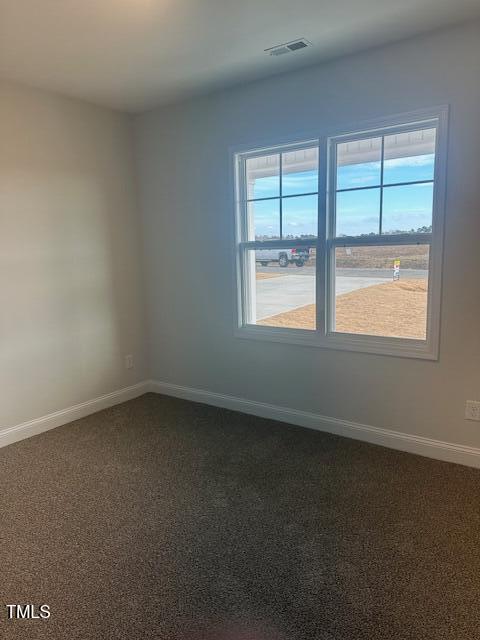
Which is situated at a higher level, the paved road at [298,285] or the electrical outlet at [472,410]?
the paved road at [298,285]

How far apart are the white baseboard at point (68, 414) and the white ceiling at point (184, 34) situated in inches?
99.5

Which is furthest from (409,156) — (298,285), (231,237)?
(231,237)

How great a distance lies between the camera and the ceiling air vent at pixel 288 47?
2529 millimetres

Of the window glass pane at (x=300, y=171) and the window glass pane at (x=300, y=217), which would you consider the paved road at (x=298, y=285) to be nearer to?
the window glass pane at (x=300, y=217)

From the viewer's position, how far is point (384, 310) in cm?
292

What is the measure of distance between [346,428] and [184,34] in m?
2.75

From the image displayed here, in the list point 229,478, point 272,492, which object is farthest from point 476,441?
point 229,478

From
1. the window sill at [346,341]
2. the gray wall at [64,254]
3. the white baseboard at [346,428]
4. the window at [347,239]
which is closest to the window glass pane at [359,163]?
the window at [347,239]

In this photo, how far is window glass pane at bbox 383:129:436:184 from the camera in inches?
104

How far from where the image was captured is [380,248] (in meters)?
2.88

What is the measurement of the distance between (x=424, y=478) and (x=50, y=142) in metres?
3.55

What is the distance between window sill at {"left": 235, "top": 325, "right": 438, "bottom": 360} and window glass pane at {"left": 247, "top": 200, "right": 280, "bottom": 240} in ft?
2.45

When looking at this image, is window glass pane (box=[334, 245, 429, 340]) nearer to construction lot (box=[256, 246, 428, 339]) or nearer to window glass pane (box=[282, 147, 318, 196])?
construction lot (box=[256, 246, 428, 339])

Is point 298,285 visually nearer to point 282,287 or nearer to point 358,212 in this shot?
point 282,287
